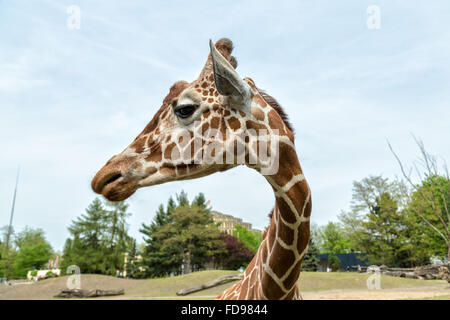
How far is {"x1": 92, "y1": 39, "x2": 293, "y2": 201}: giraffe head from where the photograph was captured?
2074 millimetres

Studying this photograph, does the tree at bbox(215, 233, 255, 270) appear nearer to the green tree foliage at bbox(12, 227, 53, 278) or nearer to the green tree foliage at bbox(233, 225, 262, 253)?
the green tree foliage at bbox(233, 225, 262, 253)

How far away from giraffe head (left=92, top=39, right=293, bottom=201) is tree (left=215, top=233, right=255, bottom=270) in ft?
120

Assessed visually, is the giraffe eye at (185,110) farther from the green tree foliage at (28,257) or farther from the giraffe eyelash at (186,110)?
the green tree foliage at (28,257)

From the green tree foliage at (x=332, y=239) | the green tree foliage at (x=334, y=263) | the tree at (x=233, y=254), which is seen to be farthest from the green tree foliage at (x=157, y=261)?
the green tree foliage at (x=332, y=239)

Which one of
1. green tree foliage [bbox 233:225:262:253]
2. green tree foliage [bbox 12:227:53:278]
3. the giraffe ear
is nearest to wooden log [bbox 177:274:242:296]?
the giraffe ear

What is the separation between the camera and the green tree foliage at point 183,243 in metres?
35.3

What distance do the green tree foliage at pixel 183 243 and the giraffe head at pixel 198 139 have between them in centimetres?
3194

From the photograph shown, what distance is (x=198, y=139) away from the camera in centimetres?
218

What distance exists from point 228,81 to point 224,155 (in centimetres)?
50

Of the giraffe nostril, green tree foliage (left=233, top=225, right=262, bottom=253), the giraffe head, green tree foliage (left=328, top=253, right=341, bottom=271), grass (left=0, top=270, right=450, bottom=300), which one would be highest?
the giraffe head

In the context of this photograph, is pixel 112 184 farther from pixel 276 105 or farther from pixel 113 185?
pixel 276 105
